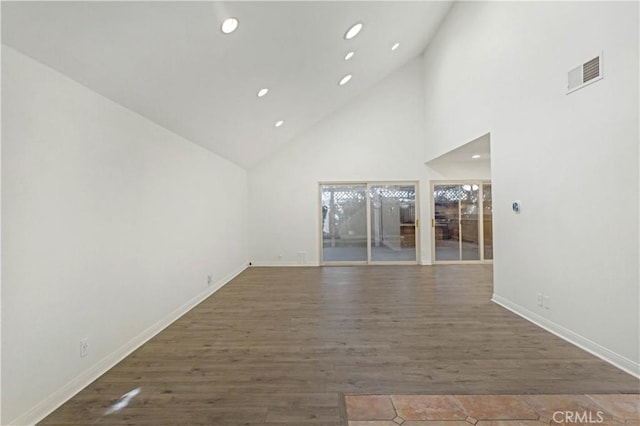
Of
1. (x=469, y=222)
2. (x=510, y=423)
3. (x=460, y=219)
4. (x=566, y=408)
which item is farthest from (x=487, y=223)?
(x=510, y=423)

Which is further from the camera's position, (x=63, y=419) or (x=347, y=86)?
(x=347, y=86)

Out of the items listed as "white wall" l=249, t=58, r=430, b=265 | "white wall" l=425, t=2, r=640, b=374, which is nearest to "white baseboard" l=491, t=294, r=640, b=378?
"white wall" l=425, t=2, r=640, b=374

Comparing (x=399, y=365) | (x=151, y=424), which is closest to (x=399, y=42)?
(x=399, y=365)

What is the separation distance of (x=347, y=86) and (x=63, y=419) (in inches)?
225

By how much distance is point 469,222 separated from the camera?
7004 millimetres

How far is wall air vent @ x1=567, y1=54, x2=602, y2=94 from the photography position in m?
2.54

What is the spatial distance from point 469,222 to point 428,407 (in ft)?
19.3

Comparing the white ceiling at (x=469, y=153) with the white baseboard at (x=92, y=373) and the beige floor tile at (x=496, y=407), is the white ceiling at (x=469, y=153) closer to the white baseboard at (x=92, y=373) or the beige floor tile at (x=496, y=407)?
the beige floor tile at (x=496, y=407)

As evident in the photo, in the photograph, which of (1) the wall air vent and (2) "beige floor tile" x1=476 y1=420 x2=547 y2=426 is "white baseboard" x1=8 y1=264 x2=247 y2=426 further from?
(1) the wall air vent

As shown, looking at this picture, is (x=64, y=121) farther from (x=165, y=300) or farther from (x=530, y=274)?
(x=530, y=274)

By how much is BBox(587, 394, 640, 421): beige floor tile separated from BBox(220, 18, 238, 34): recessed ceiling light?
3.84 meters

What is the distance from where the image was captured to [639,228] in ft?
7.32

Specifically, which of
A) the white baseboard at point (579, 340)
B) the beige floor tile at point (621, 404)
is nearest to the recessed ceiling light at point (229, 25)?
the beige floor tile at point (621, 404)

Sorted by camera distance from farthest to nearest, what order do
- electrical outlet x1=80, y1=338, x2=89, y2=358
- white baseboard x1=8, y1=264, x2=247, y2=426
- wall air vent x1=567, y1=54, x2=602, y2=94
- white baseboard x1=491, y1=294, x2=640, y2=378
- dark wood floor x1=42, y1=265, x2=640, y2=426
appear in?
wall air vent x1=567, y1=54, x2=602, y2=94
white baseboard x1=491, y1=294, x2=640, y2=378
electrical outlet x1=80, y1=338, x2=89, y2=358
dark wood floor x1=42, y1=265, x2=640, y2=426
white baseboard x1=8, y1=264, x2=247, y2=426
